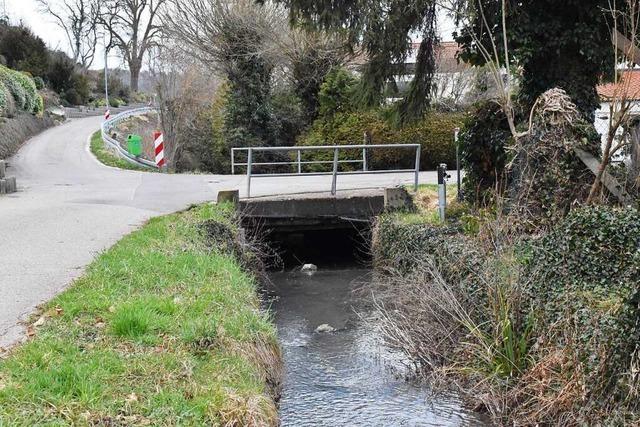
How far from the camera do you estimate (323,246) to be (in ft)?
54.4

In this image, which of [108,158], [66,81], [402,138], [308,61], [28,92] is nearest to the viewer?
[402,138]

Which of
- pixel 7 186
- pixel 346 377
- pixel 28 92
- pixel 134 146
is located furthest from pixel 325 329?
pixel 28 92

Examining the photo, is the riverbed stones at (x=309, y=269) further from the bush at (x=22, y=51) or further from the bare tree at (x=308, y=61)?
the bush at (x=22, y=51)

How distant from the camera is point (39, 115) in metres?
34.9

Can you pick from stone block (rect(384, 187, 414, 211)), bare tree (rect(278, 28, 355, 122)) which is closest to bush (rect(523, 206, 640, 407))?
stone block (rect(384, 187, 414, 211))

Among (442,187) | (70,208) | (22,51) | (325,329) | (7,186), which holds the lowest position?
(325,329)

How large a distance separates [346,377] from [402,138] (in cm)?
1643

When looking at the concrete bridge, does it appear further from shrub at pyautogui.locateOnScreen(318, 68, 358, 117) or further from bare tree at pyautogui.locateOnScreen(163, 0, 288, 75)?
Answer: bare tree at pyautogui.locateOnScreen(163, 0, 288, 75)

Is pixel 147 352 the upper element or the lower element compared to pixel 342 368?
upper

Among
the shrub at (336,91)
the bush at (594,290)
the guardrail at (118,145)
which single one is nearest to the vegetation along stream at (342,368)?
the bush at (594,290)

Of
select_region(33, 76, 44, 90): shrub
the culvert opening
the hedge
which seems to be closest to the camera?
the culvert opening

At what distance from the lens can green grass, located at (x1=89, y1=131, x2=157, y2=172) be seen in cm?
2295

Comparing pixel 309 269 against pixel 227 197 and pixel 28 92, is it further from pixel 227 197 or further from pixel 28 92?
pixel 28 92

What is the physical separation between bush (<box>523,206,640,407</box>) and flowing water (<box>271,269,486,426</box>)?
51.5 inches
